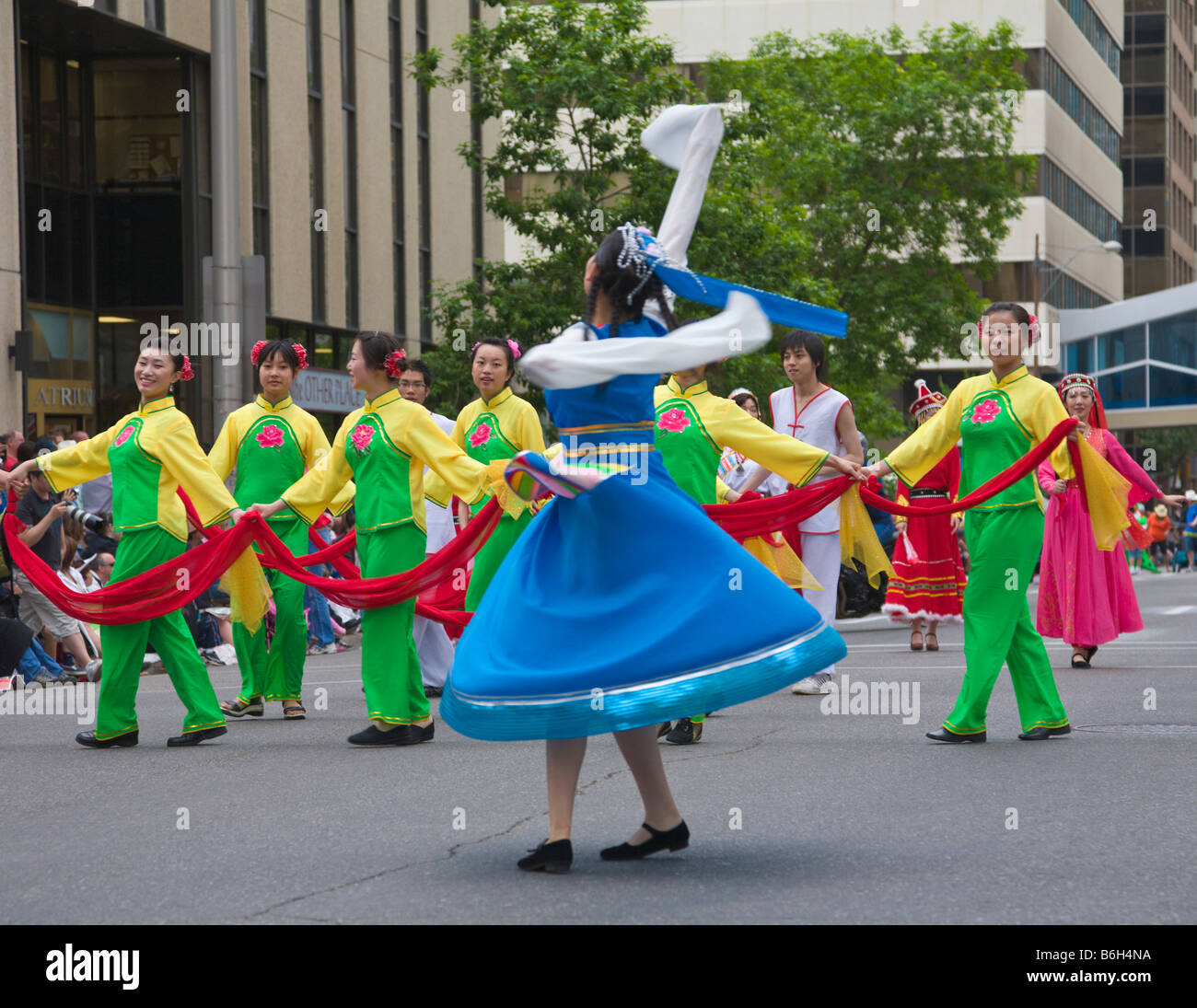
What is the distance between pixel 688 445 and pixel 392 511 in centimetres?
154

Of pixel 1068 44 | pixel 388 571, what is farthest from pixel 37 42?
pixel 1068 44

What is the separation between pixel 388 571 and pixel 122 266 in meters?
18.7

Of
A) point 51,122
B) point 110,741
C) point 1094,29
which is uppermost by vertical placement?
point 1094,29

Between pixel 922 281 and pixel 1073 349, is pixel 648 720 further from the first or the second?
pixel 1073 349

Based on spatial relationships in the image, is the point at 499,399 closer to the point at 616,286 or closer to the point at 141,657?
the point at 141,657

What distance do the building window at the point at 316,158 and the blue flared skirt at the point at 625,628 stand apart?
24.2 metres

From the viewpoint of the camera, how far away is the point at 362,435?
347 inches

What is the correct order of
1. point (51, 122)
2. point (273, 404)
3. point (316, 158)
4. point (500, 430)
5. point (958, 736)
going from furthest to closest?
point (316, 158) < point (51, 122) < point (500, 430) < point (273, 404) < point (958, 736)

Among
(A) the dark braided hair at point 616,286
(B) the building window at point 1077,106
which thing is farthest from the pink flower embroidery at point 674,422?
(B) the building window at point 1077,106

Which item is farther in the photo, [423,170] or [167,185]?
[423,170]

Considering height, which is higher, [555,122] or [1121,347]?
[555,122]

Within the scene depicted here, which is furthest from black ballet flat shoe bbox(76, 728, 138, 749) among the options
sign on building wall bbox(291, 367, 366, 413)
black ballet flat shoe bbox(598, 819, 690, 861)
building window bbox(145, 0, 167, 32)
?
sign on building wall bbox(291, 367, 366, 413)

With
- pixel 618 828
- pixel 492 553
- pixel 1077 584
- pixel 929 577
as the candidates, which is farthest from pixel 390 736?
pixel 929 577

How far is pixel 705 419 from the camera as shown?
29.8ft
